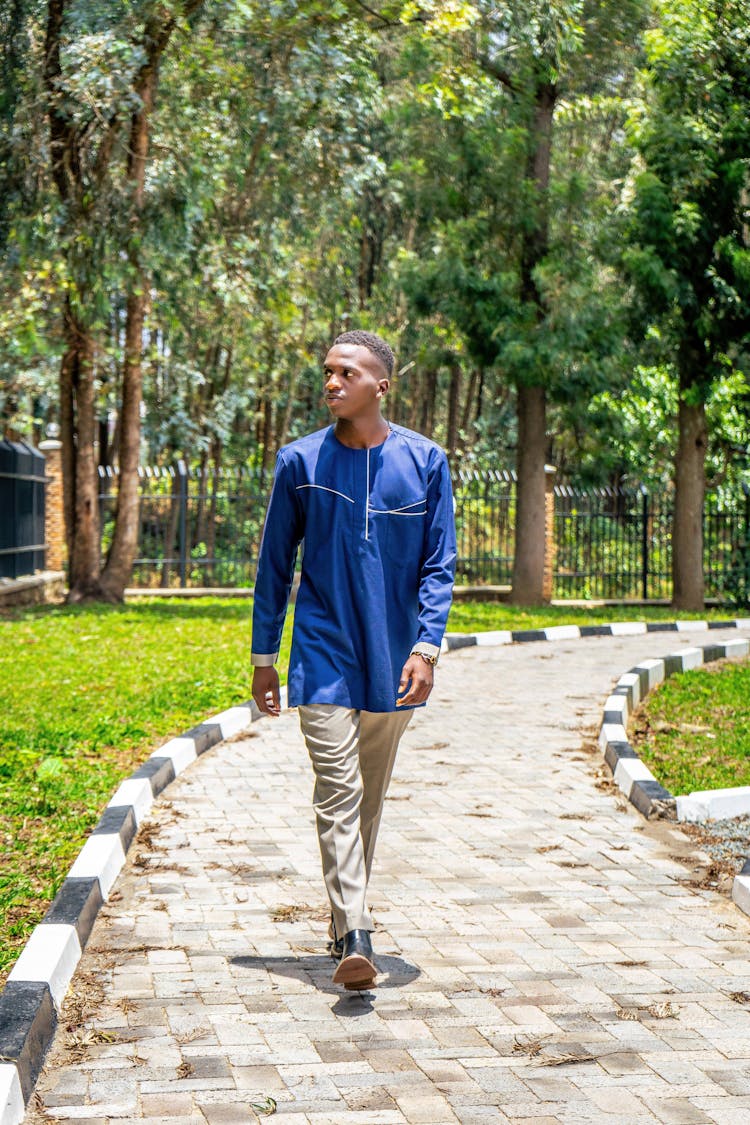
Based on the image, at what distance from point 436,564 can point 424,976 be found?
1.41m

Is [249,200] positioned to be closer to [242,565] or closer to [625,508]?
[242,565]

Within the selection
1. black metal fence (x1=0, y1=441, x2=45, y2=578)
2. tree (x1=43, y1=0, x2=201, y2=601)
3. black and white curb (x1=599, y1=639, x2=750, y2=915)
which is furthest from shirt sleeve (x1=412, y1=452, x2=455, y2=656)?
black metal fence (x1=0, y1=441, x2=45, y2=578)

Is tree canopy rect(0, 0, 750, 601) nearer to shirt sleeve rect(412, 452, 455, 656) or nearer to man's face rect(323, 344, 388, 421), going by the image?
man's face rect(323, 344, 388, 421)

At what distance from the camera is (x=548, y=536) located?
25.5 meters

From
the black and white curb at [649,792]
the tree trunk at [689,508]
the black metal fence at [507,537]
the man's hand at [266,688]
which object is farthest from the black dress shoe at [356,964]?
the black metal fence at [507,537]

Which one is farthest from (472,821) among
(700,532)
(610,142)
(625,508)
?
(610,142)

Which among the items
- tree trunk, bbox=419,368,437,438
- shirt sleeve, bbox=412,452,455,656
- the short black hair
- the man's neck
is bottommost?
shirt sleeve, bbox=412,452,455,656

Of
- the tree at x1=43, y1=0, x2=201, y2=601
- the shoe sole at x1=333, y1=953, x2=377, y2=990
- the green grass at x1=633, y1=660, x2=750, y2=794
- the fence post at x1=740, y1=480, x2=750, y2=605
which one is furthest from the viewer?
the fence post at x1=740, y1=480, x2=750, y2=605

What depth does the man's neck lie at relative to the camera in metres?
4.97

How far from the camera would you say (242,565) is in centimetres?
2630

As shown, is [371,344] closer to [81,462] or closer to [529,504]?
Answer: [81,462]

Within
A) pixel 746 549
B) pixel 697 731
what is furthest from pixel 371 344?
pixel 746 549

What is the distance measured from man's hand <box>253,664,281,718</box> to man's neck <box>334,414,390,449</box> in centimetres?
84

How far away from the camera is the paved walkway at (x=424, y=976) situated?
3916 millimetres
